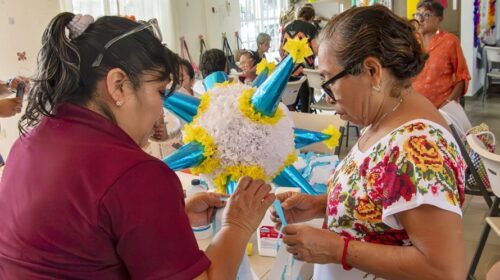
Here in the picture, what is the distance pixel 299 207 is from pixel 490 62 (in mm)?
6319

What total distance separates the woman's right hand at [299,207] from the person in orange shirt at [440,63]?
2.66 metres

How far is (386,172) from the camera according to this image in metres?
1.03

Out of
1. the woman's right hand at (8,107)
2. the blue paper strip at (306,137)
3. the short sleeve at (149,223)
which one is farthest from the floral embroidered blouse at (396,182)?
the woman's right hand at (8,107)

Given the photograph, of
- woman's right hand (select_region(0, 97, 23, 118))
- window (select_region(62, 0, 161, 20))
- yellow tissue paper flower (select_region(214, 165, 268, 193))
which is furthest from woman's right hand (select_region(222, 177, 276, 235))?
window (select_region(62, 0, 161, 20))

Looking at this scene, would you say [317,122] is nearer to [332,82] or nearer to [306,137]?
[306,137]

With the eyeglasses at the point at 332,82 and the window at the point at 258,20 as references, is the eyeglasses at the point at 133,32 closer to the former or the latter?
the eyeglasses at the point at 332,82

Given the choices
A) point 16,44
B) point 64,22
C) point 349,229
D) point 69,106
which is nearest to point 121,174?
point 69,106

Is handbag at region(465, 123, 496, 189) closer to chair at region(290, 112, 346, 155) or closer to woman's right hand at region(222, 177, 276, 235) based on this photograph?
chair at region(290, 112, 346, 155)

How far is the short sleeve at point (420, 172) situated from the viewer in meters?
0.96

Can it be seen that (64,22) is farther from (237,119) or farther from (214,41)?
(214,41)

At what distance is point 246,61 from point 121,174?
13.9ft

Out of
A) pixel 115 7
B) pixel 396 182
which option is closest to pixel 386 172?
pixel 396 182

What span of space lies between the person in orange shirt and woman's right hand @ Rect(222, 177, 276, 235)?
302cm

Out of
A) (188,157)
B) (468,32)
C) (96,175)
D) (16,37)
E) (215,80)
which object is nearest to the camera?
(96,175)
